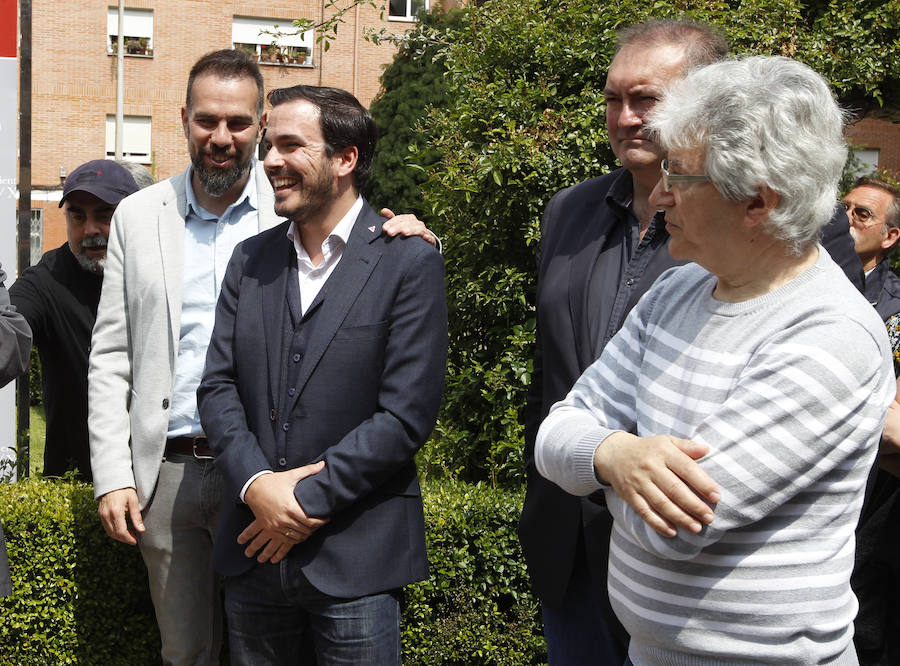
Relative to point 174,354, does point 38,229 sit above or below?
below

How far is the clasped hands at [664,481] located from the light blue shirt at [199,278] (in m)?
1.79

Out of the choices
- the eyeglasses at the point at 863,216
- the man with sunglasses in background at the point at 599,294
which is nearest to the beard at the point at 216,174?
the man with sunglasses in background at the point at 599,294

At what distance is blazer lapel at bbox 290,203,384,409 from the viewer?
8.79ft

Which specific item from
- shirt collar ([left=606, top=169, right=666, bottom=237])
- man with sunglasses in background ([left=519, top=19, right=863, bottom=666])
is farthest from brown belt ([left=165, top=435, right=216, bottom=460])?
shirt collar ([left=606, top=169, right=666, bottom=237])

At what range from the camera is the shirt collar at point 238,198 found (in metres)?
3.28

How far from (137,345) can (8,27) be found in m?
2.95

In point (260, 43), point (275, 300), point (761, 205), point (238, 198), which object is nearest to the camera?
point (761, 205)

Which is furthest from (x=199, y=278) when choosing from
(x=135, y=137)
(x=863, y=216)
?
(x=135, y=137)

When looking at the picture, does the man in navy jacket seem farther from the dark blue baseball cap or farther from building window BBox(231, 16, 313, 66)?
building window BBox(231, 16, 313, 66)

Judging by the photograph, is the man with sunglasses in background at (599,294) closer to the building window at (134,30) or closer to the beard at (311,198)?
the beard at (311,198)

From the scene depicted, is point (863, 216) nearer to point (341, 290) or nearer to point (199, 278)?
point (341, 290)

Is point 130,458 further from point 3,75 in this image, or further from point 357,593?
point 3,75

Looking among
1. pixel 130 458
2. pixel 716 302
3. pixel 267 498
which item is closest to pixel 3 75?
pixel 130 458

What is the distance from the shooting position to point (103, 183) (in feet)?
12.8
